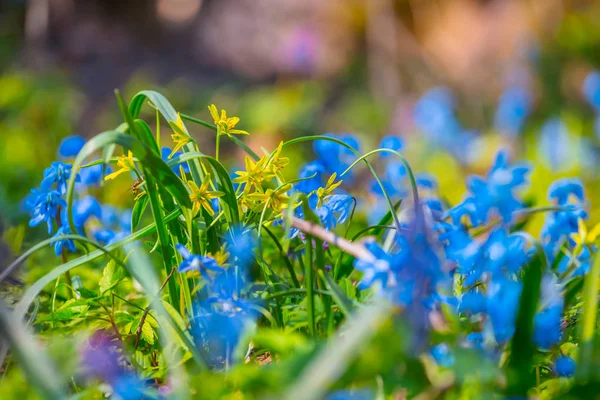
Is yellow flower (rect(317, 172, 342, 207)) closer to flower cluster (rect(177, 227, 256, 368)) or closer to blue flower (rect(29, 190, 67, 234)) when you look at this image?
flower cluster (rect(177, 227, 256, 368))

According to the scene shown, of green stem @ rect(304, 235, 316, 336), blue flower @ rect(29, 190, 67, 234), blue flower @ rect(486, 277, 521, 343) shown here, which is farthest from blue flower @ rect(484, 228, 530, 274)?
blue flower @ rect(29, 190, 67, 234)

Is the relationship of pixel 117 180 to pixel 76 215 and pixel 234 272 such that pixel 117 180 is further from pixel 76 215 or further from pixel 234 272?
pixel 234 272

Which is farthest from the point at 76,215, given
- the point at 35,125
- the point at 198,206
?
the point at 35,125

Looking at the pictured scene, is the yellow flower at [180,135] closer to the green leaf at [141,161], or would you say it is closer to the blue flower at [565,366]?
the green leaf at [141,161]

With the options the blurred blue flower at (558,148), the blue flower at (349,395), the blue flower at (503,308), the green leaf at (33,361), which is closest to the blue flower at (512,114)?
the blurred blue flower at (558,148)

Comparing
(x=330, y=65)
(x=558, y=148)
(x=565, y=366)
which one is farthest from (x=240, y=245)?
(x=330, y=65)

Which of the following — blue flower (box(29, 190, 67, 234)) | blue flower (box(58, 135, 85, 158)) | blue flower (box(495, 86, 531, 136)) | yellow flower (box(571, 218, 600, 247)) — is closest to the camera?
blue flower (box(29, 190, 67, 234))
